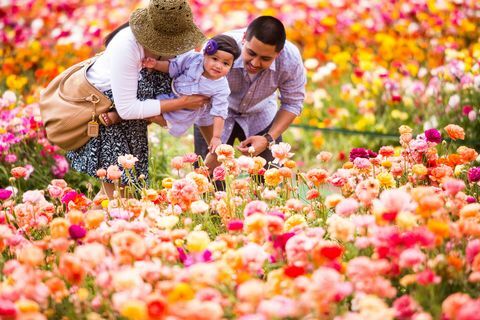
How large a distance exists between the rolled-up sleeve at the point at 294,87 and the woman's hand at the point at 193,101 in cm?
56

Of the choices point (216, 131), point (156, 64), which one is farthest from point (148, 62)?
point (216, 131)

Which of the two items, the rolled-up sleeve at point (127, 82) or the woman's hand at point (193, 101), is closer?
the rolled-up sleeve at point (127, 82)

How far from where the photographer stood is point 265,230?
192cm

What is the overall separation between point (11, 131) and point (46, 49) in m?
2.38

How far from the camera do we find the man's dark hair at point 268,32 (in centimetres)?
301

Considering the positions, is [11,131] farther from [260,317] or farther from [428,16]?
[428,16]

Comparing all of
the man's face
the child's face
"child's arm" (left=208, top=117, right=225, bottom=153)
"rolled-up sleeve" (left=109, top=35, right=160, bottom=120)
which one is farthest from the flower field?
the man's face

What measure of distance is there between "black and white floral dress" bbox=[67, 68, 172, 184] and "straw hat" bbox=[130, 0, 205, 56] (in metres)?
0.21

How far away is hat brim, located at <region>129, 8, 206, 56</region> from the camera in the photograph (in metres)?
2.77

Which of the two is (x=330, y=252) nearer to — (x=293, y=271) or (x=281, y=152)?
(x=293, y=271)

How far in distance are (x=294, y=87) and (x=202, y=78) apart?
0.67 metres

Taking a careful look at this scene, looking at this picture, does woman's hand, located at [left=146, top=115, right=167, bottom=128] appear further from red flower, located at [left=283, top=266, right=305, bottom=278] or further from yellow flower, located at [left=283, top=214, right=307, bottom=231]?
red flower, located at [left=283, top=266, right=305, bottom=278]

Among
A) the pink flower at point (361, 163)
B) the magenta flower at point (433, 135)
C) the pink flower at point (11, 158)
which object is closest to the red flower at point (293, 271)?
the pink flower at point (361, 163)

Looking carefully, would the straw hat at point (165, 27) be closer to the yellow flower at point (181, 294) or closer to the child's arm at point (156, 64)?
the child's arm at point (156, 64)
